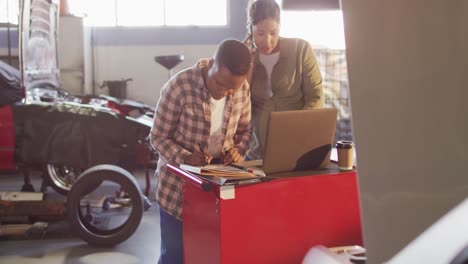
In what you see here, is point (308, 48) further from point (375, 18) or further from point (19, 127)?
point (19, 127)

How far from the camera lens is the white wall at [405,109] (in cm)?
115

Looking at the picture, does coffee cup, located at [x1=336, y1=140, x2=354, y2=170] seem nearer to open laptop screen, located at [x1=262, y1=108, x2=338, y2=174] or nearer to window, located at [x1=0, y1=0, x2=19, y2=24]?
open laptop screen, located at [x1=262, y1=108, x2=338, y2=174]

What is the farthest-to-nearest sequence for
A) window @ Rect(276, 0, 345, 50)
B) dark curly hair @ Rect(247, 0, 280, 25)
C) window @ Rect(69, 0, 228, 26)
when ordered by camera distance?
window @ Rect(69, 0, 228, 26)
window @ Rect(276, 0, 345, 50)
dark curly hair @ Rect(247, 0, 280, 25)

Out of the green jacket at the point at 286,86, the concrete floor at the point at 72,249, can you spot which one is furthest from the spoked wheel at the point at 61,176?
the green jacket at the point at 286,86

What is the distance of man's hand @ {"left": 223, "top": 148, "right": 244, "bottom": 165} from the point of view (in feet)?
7.33

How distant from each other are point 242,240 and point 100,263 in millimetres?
2052

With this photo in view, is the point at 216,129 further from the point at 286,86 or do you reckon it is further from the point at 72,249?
the point at 72,249

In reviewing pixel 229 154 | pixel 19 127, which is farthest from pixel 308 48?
pixel 19 127

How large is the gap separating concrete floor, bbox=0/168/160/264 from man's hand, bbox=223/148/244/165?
1.60m

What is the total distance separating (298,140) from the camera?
193cm

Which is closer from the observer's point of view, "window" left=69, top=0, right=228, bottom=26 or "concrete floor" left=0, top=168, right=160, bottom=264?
"concrete floor" left=0, top=168, right=160, bottom=264

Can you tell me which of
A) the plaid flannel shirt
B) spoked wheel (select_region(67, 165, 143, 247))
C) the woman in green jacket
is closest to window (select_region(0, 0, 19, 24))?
spoked wheel (select_region(67, 165, 143, 247))

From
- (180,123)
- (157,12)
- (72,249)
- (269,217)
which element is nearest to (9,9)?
(157,12)

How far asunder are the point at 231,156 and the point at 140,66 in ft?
17.8
